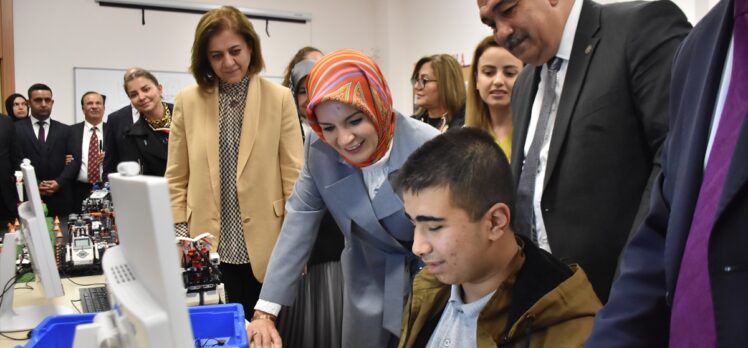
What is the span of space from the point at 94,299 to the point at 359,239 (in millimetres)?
836

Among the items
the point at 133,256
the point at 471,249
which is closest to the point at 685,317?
the point at 471,249

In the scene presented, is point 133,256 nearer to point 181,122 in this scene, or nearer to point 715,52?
point 715,52

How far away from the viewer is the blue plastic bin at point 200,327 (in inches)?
54.3

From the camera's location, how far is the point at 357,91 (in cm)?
158

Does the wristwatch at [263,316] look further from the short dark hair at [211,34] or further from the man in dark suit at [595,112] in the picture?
the short dark hair at [211,34]

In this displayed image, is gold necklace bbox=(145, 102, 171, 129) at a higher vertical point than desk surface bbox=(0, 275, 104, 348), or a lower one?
higher

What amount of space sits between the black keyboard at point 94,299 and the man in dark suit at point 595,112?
1.21 m

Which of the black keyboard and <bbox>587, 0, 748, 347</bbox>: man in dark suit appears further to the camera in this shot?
the black keyboard

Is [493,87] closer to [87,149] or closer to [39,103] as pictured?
[87,149]

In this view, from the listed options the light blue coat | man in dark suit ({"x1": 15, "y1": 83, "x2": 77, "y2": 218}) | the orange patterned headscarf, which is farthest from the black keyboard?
man in dark suit ({"x1": 15, "y1": 83, "x2": 77, "y2": 218})

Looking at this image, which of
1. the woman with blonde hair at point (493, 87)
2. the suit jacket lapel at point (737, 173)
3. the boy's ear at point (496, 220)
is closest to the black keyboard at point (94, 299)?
the boy's ear at point (496, 220)

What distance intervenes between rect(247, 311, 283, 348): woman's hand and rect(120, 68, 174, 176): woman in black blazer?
1.80m

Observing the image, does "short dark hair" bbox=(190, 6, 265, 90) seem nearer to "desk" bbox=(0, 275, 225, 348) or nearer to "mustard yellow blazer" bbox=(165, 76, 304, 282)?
"mustard yellow blazer" bbox=(165, 76, 304, 282)

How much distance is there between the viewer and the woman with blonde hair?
224 cm
